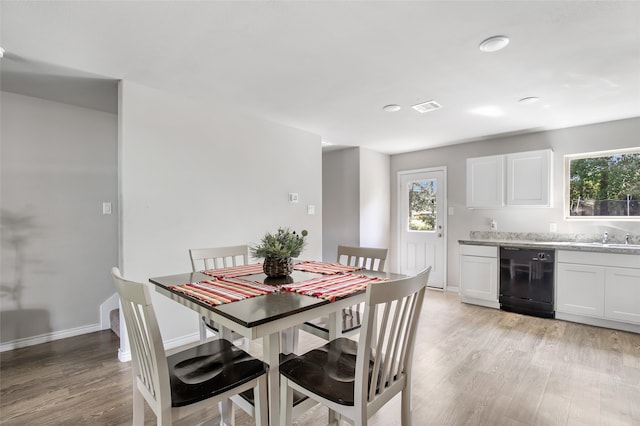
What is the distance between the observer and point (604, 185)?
3758 millimetres

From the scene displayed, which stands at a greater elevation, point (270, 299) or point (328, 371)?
point (270, 299)

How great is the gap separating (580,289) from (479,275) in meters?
1.02

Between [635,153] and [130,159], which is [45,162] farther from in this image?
[635,153]

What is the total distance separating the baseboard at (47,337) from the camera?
2.77 m

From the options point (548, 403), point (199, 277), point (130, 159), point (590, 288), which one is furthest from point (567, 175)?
point (130, 159)

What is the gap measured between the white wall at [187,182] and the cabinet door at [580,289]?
3229 millimetres

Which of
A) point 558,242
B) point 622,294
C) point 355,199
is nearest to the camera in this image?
point 622,294

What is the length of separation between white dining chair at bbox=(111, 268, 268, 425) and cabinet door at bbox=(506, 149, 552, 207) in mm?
4000

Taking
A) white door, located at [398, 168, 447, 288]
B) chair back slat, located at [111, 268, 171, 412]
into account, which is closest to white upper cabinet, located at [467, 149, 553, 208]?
white door, located at [398, 168, 447, 288]

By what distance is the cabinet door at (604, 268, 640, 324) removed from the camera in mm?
3062

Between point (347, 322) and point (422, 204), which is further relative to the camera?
point (422, 204)

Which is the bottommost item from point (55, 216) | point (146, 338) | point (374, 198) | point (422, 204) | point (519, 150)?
A: point (146, 338)

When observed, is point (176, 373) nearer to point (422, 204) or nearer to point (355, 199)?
point (355, 199)

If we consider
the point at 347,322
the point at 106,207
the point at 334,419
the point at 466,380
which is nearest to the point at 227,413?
the point at 334,419
